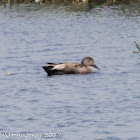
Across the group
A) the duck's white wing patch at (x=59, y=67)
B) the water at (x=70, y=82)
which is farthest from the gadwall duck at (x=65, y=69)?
the water at (x=70, y=82)

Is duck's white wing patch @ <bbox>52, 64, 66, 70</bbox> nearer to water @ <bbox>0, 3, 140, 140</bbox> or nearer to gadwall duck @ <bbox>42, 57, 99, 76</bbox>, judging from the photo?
gadwall duck @ <bbox>42, 57, 99, 76</bbox>

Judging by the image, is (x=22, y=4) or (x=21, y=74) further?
(x=22, y=4)

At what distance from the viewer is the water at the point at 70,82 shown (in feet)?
50.0

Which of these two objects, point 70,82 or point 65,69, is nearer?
point 70,82

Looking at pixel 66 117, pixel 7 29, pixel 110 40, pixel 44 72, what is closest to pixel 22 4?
pixel 7 29

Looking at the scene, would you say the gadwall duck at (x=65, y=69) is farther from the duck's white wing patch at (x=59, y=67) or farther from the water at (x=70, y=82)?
the water at (x=70, y=82)

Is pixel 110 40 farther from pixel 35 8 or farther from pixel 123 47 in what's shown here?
pixel 35 8

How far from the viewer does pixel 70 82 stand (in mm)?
21453

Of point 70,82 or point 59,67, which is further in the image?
point 59,67

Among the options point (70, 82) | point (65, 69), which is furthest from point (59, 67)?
point (70, 82)

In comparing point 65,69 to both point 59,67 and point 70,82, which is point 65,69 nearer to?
point 59,67

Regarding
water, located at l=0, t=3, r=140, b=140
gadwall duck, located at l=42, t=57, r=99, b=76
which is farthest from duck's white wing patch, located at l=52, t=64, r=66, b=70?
water, located at l=0, t=3, r=140, b=140

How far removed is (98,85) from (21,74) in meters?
3.51

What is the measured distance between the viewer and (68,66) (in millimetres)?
23172
